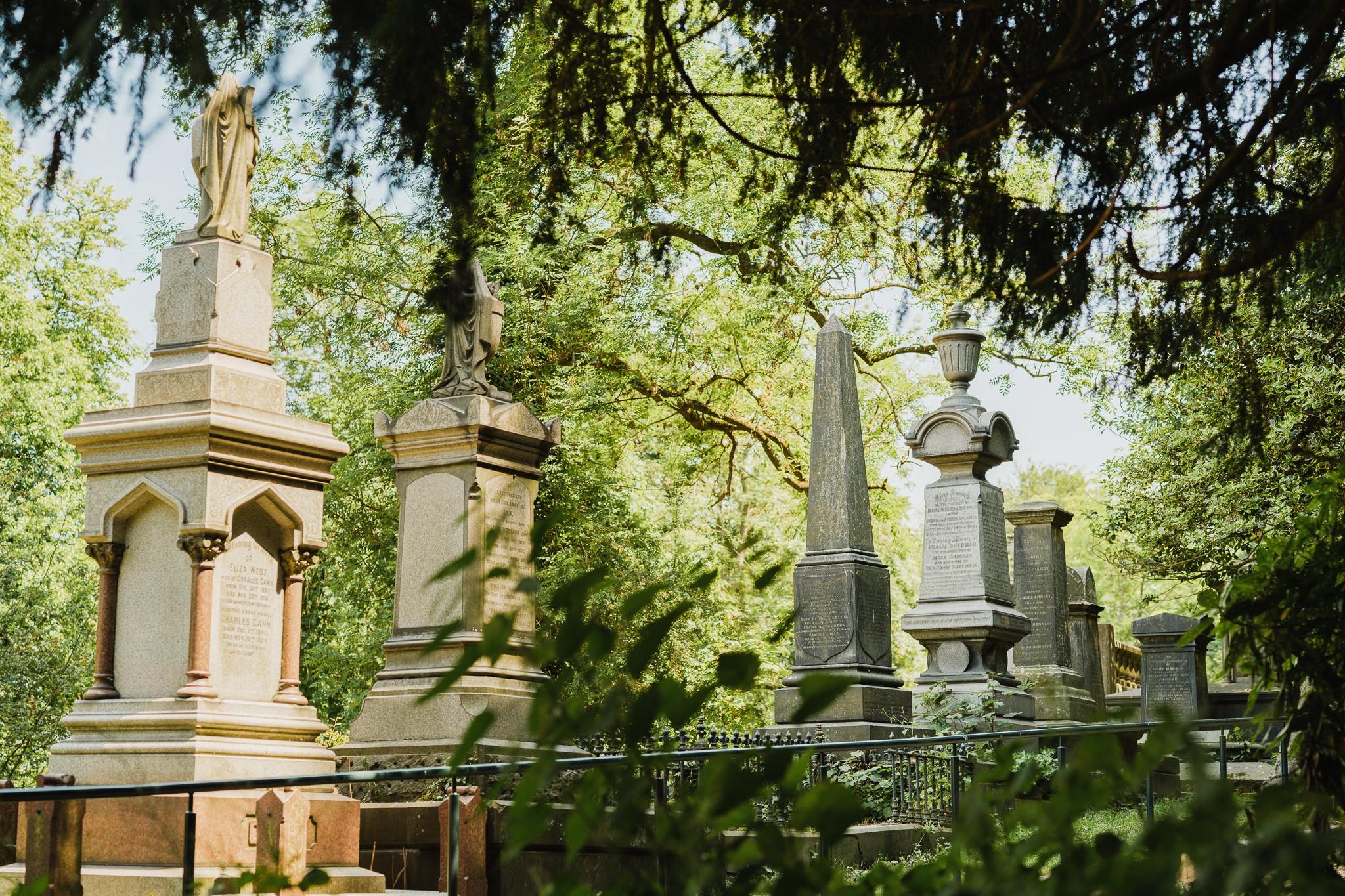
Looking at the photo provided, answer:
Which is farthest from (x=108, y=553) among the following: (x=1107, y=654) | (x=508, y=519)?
(x=1107, y=654)

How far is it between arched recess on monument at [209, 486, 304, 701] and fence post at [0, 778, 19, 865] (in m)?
1.35

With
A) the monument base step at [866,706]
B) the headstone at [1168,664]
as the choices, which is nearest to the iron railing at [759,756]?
the monument base step at [866,706]

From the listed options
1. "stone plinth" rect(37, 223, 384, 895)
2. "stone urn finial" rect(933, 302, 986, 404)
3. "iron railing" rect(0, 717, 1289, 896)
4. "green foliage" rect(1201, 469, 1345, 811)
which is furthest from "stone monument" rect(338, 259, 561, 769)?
"green foliage" rect(1201, 469, 1345, 811)

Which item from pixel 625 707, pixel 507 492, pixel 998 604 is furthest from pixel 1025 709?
pixel 625 707

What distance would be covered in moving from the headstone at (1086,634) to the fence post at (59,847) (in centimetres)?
1606

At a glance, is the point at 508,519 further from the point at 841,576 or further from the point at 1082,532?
the point at 1082,532

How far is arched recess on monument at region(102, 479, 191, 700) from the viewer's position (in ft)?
30.1

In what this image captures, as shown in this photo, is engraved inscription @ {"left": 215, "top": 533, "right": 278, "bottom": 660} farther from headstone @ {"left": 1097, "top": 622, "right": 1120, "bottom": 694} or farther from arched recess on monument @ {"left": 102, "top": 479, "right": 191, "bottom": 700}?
headstone @ {"left": 1097, "top": 622, "right": 1120, "bottom": 694}

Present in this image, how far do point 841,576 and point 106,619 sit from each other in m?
7.73

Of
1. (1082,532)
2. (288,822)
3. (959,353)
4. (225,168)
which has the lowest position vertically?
(288,822)

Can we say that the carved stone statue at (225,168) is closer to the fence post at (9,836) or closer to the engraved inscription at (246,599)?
the engraved inscription at (246,599)

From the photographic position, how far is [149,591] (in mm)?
9398

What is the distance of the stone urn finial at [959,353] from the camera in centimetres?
1694

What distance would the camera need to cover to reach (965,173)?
6164mm
